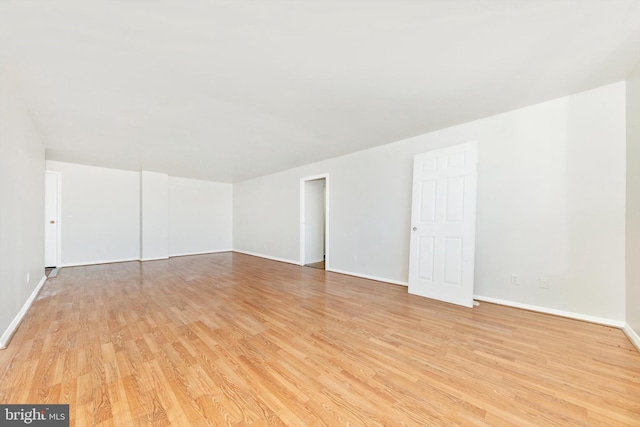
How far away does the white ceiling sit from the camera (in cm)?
147

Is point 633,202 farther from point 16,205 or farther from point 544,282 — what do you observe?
point 16,205

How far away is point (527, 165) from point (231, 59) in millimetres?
3219

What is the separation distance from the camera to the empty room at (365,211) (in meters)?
1.45

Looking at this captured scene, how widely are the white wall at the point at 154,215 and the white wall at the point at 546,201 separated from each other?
18.7 ft

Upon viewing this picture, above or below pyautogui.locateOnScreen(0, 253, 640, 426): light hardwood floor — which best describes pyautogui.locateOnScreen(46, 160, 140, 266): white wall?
above

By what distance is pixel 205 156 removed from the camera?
4738 mm

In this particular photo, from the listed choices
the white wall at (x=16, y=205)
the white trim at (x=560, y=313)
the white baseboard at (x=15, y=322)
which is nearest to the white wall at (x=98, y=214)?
the white wall at (x=16, y=205)

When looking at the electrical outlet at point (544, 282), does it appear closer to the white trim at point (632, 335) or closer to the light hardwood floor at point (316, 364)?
the light hardwood floor at point (316, 364)

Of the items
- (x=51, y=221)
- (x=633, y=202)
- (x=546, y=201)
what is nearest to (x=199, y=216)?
(x=51, y=221)

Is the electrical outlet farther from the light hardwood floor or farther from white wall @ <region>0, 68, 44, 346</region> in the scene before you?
white wall @ <region>0, 68, 44, 346</region>

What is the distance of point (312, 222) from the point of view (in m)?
5.86

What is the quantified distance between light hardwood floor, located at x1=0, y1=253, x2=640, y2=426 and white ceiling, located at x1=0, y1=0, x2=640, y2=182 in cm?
224

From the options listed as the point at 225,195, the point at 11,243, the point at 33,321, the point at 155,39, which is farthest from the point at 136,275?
the point at 155,39

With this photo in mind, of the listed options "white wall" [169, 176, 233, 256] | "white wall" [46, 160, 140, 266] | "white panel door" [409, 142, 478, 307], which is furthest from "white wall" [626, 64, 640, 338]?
"white wall" [46, 160, 140, 266]
